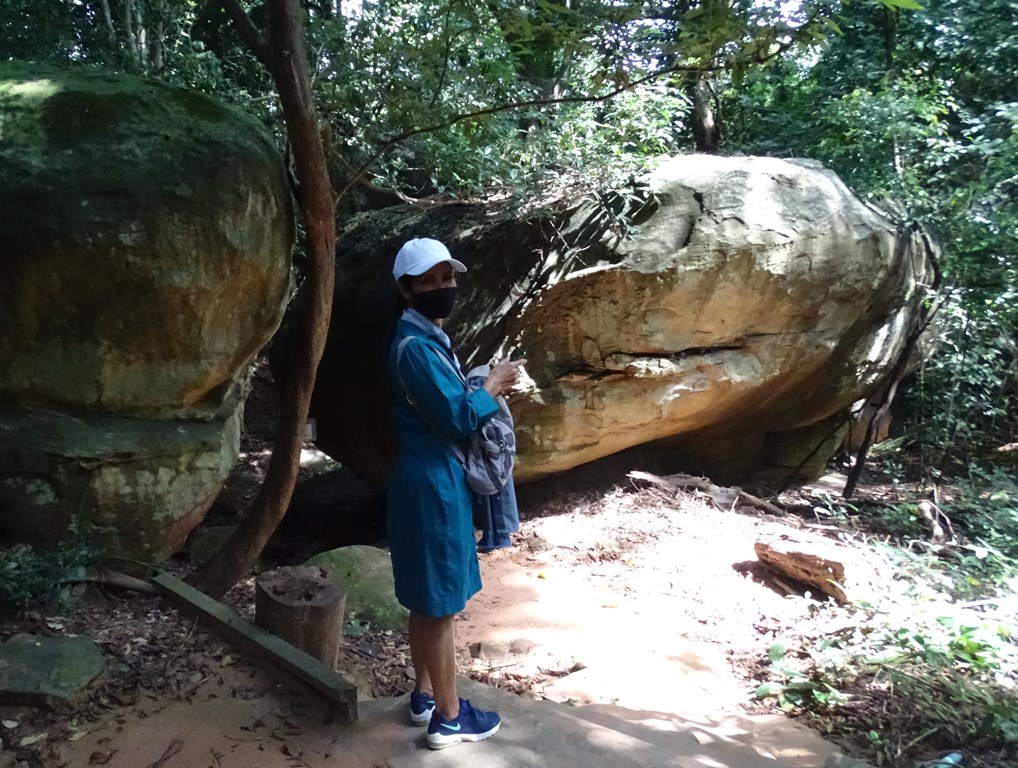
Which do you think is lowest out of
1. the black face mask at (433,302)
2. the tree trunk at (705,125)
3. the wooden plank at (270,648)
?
the wooden plank at (270,648)

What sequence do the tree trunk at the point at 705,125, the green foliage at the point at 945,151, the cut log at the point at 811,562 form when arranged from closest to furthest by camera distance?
the cut log at the point at 811,562
the green foliage at the point at 945,151
the tree trunk at the point at 705,125

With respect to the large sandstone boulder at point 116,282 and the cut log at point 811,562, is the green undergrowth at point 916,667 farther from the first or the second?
the large sandstone boulder at point 116,282

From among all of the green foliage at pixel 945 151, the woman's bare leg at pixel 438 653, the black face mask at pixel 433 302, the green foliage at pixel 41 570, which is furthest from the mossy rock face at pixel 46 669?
the green foliage at pixel 945 151

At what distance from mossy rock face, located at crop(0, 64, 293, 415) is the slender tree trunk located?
0.92 feet

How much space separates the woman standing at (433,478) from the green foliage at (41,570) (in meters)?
1.91

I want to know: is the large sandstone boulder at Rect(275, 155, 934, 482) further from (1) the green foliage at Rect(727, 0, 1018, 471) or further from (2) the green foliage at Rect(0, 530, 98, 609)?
(2) the green foliage at Rect(0, 530, 98, 609)

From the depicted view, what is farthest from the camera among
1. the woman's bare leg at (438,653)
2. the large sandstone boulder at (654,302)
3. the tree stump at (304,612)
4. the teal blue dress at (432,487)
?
the large sandstone boulder at (654,302)

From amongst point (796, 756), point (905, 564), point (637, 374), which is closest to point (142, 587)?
point (796, 756)

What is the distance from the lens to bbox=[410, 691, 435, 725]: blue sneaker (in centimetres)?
293

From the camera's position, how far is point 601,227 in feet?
20.6

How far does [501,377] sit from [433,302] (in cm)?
38

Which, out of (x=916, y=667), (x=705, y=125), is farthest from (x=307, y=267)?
(x=705, y=125)

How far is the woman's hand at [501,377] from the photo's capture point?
2.76 meters

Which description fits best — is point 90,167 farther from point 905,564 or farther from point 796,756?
point 905,564
